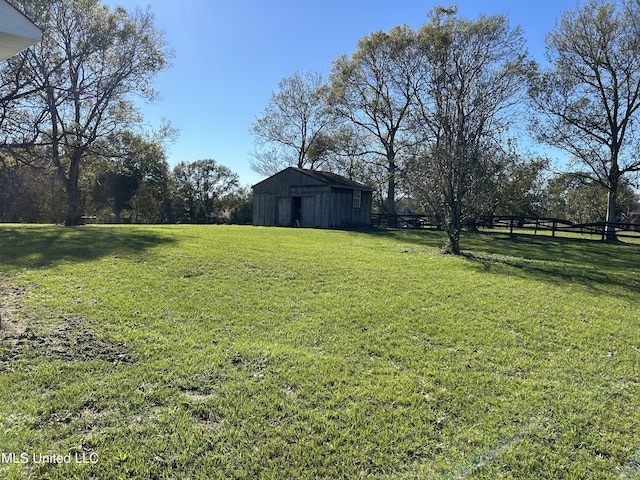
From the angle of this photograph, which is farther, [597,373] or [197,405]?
[597,373]

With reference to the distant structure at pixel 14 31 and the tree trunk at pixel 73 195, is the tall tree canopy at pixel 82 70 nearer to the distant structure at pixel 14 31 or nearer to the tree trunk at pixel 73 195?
the tree trunk at pixel 73 195

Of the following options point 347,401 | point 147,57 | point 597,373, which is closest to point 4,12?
point 347,401

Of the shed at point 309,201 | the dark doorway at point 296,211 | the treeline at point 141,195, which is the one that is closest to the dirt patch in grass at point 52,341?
the shed at point 309,201

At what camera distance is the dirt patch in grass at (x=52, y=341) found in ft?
12.0

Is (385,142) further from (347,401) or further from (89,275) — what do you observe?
(347,401)

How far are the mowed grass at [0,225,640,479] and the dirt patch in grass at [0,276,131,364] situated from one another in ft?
0.08

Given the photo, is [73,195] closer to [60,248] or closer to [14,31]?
[60,248]

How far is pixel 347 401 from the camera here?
3047mm

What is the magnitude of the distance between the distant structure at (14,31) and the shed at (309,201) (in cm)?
1984

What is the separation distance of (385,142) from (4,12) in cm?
2803

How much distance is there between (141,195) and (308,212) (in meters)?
25.6

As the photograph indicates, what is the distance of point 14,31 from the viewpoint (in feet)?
12.3

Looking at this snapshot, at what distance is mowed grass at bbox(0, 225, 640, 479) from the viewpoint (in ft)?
7.88

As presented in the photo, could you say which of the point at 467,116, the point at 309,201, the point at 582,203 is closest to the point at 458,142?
the point at 467,116
